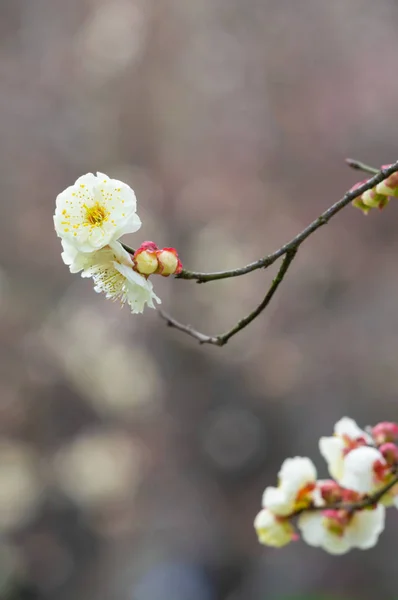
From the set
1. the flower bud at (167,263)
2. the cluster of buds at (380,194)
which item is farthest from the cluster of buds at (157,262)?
the cluster of buds at (380,194)

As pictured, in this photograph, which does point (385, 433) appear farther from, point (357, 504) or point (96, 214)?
point (96, 214)

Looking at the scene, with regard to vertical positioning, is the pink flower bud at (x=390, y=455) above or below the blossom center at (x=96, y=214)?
below

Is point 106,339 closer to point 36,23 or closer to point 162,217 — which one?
point 162,217

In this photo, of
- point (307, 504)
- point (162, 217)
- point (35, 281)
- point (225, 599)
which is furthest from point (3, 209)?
point (307, 504)

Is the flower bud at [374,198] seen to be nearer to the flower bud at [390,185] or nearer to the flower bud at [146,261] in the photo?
the flower bud at [390,185]

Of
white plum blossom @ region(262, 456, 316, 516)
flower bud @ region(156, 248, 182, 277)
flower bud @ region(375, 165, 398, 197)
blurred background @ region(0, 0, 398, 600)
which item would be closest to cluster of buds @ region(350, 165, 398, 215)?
flower bud @ region(375, 165, 398, 197)

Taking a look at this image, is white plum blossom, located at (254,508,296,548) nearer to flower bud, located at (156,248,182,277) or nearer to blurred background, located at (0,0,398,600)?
flower bud, located at (156,248,182,277)

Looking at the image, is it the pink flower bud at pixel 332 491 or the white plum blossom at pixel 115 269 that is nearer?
the white plum blossom at pixel 115 269
